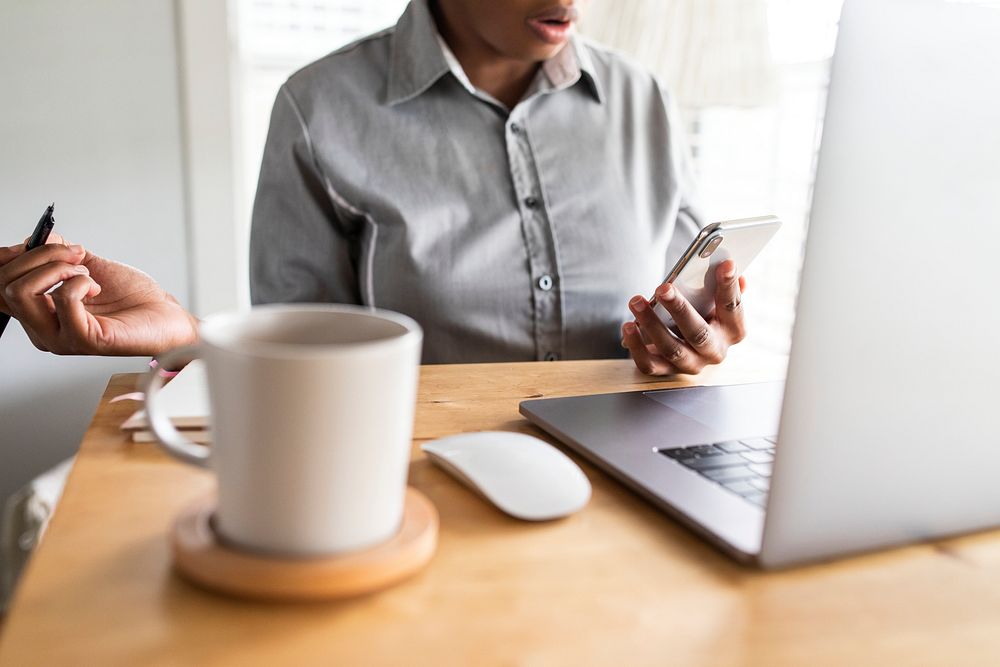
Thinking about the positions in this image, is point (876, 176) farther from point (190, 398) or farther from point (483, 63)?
point (483, 63)

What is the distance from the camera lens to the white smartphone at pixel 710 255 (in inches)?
31.9

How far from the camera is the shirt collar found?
115cm

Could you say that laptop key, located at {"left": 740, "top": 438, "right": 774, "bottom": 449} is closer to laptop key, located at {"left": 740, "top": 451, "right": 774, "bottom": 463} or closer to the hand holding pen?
laptop key, located at {"left": 740, "top": 451, "right": 774, "bottom": 463}

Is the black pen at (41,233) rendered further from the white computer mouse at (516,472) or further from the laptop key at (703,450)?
the laptop key at (703,450)

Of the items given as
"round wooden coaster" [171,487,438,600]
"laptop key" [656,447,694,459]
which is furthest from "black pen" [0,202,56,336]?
"laptop key" [656,447,694,459]

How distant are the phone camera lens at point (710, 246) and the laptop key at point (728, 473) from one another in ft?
0.97

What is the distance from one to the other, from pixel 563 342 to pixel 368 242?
0.98ft

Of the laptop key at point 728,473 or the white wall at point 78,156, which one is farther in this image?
the white wall at point 78,156

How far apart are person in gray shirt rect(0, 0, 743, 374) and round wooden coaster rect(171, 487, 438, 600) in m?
0.71

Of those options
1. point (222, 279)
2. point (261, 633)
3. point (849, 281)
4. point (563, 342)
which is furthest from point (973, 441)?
point (222, 279)

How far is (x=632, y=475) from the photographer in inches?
21.7

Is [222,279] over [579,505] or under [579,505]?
under

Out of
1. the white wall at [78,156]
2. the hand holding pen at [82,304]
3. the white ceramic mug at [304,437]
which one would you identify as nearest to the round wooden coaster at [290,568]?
the white ceramic mug at [304,437]

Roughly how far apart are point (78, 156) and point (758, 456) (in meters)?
1.61
